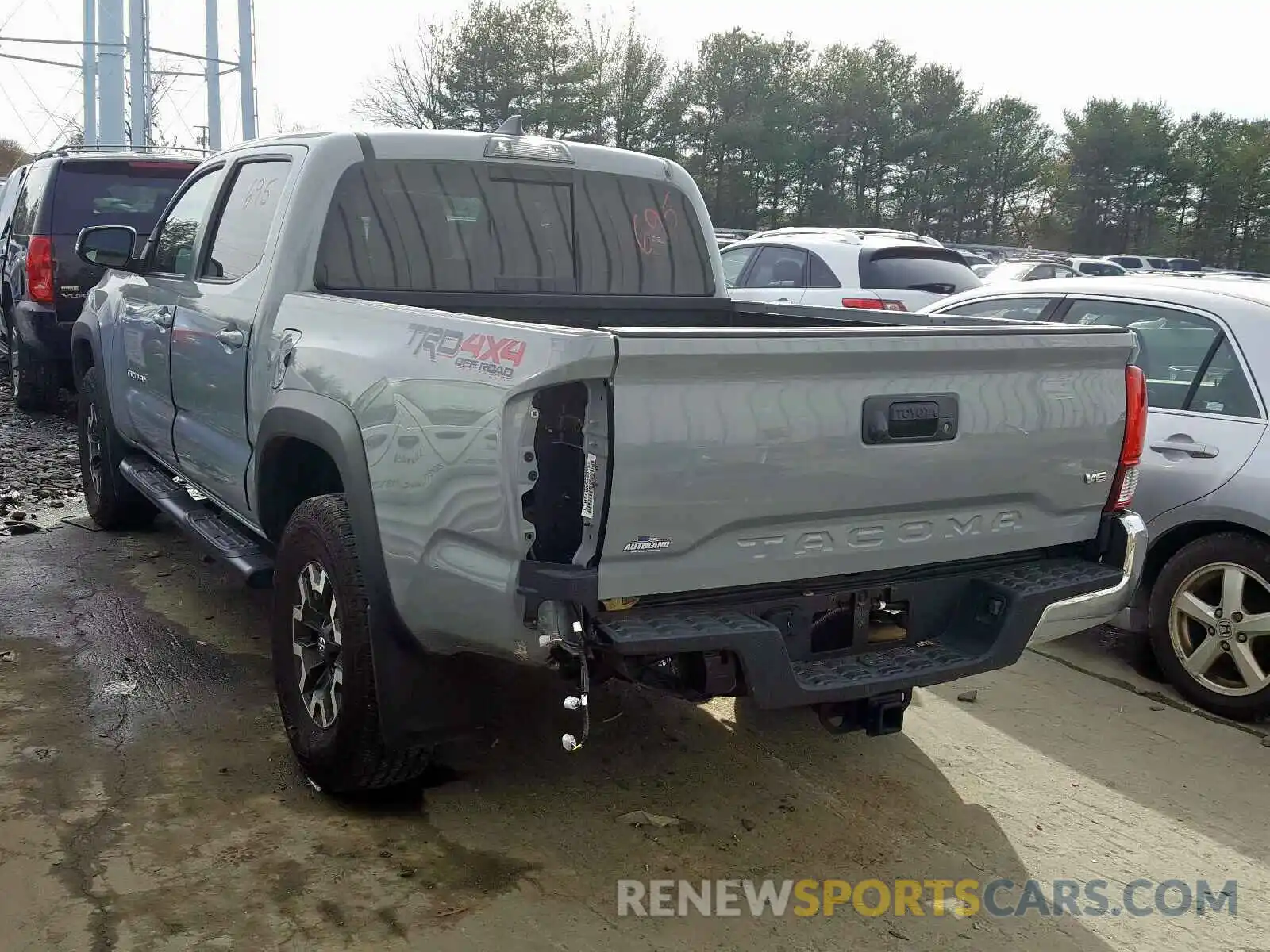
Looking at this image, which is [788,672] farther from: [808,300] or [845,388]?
[808,300]

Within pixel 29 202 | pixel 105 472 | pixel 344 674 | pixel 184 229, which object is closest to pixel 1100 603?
pixel 344 674

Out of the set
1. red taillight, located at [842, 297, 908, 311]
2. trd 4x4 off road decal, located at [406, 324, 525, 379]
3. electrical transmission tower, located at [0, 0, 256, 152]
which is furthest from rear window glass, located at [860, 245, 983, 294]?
electrical transmission tower, located at [0, 0, 256, 152]

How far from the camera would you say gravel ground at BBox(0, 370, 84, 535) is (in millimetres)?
7371

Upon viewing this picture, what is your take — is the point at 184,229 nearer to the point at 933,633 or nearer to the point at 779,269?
the point at 933,633

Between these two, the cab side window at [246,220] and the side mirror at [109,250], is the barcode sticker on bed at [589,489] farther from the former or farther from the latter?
the side mirror at [109,250]

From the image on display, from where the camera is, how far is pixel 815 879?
3336mm

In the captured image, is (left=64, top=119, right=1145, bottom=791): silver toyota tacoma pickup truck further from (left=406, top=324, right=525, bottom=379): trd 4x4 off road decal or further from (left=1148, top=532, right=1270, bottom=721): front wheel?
(left=1148, top=532, right=1270, bottom=721): front wheel

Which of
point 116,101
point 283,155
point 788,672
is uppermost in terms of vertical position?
point 116,101

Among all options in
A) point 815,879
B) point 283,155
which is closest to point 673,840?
point 815,879

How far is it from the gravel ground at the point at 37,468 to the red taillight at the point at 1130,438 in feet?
19.6

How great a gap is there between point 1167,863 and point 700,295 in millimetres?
2849

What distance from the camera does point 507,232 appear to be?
4645 mm

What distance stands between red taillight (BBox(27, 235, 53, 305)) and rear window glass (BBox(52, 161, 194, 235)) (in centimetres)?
16

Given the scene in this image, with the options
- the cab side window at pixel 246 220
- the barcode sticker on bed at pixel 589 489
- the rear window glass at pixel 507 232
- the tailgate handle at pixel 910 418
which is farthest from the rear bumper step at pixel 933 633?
the cab side window at pixel 246 220
